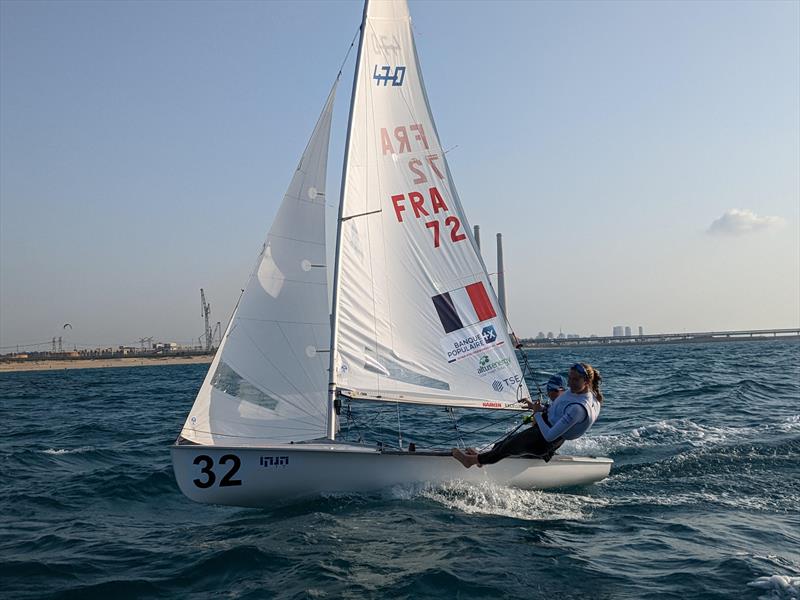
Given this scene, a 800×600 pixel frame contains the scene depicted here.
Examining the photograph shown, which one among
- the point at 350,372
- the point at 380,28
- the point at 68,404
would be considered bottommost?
the point at 68,404

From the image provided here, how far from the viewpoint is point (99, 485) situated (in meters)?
9.54

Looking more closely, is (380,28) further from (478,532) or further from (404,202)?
(478,532)

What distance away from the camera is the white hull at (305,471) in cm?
766

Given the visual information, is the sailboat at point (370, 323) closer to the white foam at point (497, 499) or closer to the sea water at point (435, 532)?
the white foam at point (497, 499)

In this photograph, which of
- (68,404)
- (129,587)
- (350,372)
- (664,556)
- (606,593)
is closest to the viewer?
(606,593)

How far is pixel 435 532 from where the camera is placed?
690 cm

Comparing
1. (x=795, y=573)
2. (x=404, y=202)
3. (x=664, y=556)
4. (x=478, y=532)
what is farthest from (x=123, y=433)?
(x=795, y=573)

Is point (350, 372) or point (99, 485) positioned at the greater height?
point (350, 372)

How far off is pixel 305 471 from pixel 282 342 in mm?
1764

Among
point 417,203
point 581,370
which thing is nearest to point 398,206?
point 417,203

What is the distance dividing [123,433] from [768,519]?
12629 mm

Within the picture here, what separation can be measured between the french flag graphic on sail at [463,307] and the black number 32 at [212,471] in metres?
3.31

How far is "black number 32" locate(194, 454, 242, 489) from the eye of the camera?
7645 millimetres

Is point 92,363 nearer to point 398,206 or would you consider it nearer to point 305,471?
point 398,206
